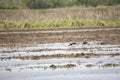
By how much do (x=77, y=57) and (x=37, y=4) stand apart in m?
Answer: 64.9

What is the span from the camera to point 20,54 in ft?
96.8

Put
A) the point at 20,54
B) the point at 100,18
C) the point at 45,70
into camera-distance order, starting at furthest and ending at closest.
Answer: the point at 100,18, the point at 20,54, the point at 45,70

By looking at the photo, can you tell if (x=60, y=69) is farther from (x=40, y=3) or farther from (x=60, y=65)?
(x=40, y=3)

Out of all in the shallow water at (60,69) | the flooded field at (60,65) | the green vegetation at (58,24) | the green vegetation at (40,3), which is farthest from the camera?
the green vegetation at (40,3)

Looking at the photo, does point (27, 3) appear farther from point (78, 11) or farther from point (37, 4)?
point (78, 11)

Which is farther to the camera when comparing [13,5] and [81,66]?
[13,5]

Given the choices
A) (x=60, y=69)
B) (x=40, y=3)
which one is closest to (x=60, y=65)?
(x=60, y=69)

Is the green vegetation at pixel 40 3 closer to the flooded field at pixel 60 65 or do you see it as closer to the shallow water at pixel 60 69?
the flooded field at pixel 60 65

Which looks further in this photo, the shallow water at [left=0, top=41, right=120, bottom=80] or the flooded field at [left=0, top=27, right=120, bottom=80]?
the flooded field at [left=0, top=27, right=120, bottom=80]

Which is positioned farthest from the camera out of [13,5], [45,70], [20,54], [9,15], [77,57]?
[13,5]

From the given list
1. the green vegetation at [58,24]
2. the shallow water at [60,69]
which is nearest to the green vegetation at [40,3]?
the green vegetation at [58,24]

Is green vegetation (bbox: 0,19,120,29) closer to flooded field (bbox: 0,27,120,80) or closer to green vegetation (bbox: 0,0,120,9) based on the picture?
green vegetation (bbox: 0,0,120,9)

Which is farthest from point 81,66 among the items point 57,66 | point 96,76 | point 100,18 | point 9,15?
point 9,15

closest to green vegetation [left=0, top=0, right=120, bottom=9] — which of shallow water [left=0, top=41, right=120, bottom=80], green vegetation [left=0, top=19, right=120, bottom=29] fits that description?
green vegetation [left=0, top=19, right=120, bottom=29]
